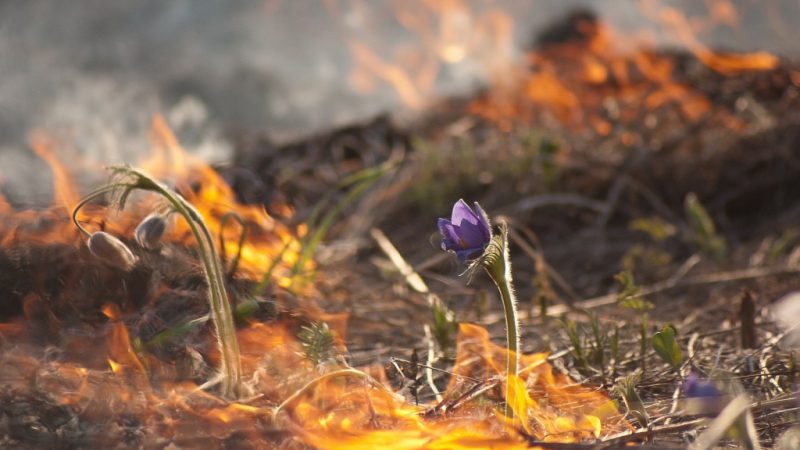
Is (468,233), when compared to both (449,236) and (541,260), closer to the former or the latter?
(449,236)

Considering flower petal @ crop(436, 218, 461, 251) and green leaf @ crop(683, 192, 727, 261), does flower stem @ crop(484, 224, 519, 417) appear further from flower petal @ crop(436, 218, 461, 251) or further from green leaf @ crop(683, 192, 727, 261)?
green leaf @ crop(683, 192, 727, 261)

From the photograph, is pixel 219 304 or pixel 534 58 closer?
pixel 219 304

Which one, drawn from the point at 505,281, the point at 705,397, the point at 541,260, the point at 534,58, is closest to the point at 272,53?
the point at 534,58

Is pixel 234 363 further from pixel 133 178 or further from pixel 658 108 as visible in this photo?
pixel 658 108

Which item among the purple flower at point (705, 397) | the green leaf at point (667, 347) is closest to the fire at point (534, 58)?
the green leaf at point (667, 347)

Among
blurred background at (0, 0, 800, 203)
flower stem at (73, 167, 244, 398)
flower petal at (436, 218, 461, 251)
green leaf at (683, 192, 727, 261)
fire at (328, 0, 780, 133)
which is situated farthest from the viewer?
fire at (328, 0, 780, 133)

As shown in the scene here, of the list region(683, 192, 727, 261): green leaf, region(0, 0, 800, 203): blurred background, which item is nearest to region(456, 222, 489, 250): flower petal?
region(683, 192, 727, 261): green leaf
